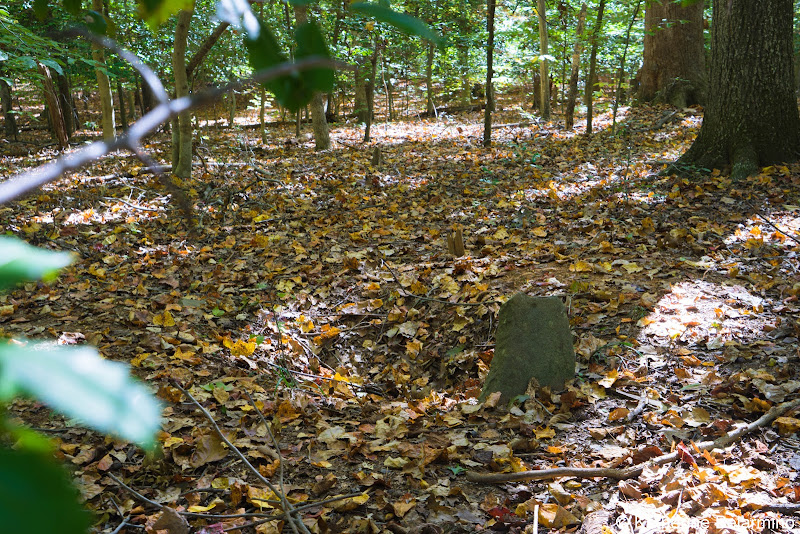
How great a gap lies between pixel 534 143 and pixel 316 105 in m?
A: 3.78

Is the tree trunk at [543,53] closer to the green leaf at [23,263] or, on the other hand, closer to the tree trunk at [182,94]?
the tree trunk at [182,94]

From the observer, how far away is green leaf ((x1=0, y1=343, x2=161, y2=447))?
0.27 meters

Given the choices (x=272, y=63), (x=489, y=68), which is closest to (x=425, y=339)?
(x=272, y=63)

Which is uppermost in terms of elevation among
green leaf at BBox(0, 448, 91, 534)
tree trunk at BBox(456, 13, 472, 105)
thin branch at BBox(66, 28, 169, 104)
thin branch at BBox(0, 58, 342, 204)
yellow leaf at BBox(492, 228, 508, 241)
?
tree trunk at BBox(456, 13, 472, 105)

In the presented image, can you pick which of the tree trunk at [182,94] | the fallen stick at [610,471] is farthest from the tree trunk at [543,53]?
the fallen stick at [610,471]

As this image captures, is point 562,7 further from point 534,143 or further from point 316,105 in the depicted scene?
point 316,105

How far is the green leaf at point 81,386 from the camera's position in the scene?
27cm

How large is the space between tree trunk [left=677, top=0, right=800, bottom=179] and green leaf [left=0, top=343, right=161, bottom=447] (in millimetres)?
6469

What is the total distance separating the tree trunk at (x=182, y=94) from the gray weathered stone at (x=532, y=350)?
4721mm

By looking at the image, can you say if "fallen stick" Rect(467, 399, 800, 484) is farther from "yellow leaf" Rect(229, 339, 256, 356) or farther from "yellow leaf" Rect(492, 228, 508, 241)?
"yellow leaf" Rect(492, 228, 508, 241)

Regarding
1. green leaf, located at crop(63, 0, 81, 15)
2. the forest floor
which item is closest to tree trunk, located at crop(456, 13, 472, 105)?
the forest floor

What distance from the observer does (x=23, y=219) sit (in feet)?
19.2

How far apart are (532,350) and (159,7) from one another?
283 centimetres

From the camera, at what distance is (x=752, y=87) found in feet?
18.2
